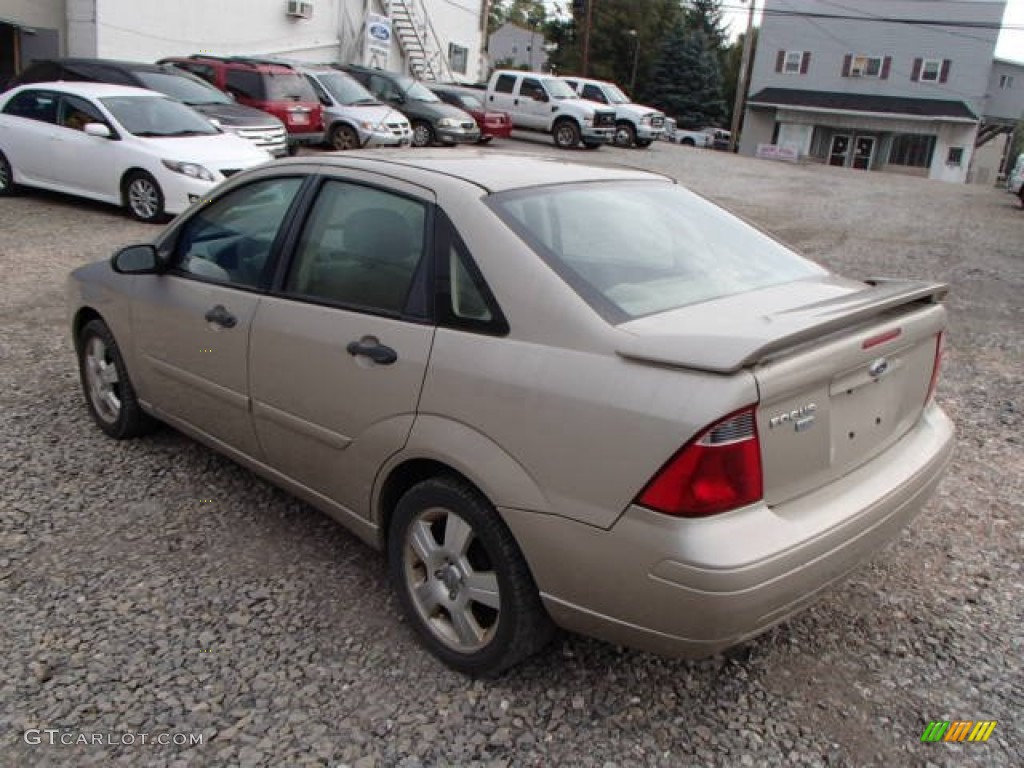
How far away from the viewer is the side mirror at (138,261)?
3885 millimetres

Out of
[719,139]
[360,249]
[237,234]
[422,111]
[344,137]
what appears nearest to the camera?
[360,249]

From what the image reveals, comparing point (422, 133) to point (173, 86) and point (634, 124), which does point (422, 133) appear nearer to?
point (173, 86)

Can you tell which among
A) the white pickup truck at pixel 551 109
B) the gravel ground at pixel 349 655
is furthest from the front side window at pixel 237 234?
the white pickup truck at pixel 551 109

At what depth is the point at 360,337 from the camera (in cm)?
294

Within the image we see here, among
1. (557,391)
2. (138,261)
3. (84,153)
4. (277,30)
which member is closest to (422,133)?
(277,30)

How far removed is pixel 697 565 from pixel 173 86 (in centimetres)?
1377

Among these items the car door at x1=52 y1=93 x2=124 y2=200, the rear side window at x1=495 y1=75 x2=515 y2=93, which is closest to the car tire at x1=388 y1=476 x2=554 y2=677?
the car door at x1=52 y1=93 x2=124 y2=200

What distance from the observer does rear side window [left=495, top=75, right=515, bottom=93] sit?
25492 millimetres

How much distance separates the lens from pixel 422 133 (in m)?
20.6

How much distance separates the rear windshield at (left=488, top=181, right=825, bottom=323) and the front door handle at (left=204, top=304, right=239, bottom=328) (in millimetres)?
1276

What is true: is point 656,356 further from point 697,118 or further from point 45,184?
point 697,118

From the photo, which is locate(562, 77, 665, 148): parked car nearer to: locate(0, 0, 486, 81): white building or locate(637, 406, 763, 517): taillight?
locate(0, 0, 486, 81): white building

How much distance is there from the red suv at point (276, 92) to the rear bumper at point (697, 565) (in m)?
14.8

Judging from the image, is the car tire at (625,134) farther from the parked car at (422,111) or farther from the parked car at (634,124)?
the parked car at (422,111)
